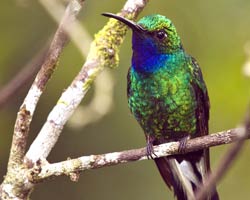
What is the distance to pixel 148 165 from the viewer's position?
5121mm

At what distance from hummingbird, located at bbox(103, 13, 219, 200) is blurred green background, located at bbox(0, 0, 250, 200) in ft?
4.43

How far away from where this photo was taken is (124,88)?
4.85 metres

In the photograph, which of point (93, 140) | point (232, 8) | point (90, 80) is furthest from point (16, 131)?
point (232, 8)

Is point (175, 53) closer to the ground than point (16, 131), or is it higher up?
higher up

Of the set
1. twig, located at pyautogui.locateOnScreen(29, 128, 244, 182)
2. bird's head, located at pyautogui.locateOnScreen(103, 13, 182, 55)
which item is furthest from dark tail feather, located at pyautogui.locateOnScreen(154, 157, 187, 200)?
twig, located at pyautogui.locateOnScreen(29, 128, 244, 182)

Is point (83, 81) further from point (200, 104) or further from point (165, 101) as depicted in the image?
point (200, 104)

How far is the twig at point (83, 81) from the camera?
2512 mm

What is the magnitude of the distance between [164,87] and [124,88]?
1628 mm

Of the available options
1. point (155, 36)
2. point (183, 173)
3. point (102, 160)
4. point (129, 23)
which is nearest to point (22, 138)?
point (102, 160)

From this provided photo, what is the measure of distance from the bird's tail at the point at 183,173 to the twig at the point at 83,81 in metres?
0.87

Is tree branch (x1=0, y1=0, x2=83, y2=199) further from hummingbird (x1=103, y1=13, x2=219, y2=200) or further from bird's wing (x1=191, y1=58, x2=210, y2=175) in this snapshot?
bird's wing (x1=191, y1=58, x2=210, y2=175)

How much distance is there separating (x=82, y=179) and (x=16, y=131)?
8.90ft

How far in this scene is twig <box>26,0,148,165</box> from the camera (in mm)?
2512

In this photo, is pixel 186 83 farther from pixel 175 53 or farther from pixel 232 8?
pixel 232 8
